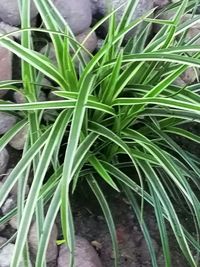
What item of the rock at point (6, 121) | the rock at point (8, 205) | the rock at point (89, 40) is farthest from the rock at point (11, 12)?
the rock at point (8, 205)

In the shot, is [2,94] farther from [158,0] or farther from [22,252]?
[158,0]

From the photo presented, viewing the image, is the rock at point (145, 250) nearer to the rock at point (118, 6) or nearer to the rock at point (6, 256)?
the rock at point (6, 256)

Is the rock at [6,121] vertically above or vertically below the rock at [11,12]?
below

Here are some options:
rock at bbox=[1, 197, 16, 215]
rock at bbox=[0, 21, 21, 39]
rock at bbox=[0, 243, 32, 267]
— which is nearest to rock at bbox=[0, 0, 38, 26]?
rock at bbox=[0, 21, 21, 39]

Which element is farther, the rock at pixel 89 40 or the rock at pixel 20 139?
the rock at pixel 89 40

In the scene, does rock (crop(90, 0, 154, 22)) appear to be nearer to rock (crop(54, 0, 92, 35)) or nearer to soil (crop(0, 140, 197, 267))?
rock (crop(54, 0, 92, 35))

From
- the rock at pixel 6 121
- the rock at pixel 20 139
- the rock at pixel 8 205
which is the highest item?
the rock at pixel 6 121
